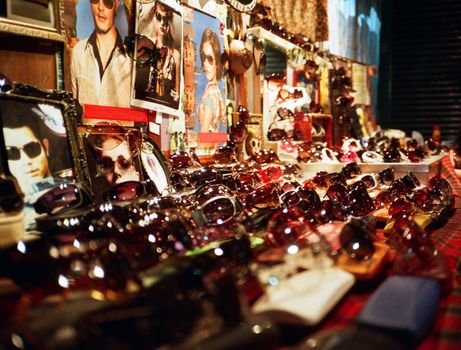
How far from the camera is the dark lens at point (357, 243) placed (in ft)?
3.71

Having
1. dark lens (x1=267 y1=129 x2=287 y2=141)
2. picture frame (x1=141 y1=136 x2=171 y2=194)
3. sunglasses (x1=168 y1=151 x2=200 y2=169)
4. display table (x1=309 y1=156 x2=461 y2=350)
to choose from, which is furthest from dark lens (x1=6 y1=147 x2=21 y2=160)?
dark lens (x1=267 y1=129 x2=287 y2=141)

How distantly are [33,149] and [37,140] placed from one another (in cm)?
4

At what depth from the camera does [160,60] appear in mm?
2412

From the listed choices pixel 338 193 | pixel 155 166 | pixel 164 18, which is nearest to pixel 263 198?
pixel 338 193

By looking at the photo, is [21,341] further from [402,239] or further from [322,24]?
[322,24]

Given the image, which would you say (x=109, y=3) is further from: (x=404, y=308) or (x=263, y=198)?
(x=404, y=308)

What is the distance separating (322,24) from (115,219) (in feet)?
13.4

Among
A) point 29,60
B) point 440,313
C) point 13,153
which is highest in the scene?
point 29,60

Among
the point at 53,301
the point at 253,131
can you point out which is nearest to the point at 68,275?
the point at 53,301

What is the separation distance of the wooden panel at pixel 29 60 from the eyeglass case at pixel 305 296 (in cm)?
131

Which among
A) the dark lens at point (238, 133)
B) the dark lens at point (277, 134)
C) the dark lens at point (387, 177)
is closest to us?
the dark lens at point (387, 177)

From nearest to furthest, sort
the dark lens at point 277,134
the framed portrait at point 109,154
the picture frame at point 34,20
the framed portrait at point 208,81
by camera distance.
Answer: the picture frame at point 34,20, the framed portrait at point 109,154, the framed portrait at point 208,81, the dark lens at point 277,134

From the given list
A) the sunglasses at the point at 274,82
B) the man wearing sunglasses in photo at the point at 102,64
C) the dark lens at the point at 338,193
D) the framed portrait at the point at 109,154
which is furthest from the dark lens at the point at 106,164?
the sunglasses at the point at 274,82

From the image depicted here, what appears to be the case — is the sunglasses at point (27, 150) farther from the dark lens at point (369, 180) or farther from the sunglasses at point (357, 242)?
the dark lens at point (369, 180)
